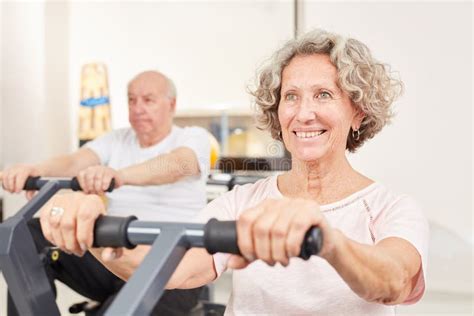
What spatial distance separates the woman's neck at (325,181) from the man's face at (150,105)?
4.90 ft

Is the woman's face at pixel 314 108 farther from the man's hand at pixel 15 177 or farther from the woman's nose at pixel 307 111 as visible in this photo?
the man's hand at pixel 15 177

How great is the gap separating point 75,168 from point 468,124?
2.54m

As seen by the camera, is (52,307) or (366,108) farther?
(366,108)

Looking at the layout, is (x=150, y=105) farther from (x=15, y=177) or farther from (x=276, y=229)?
(x=276, y=229)

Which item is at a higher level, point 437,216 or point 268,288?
point 268,288

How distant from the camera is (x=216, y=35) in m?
4.78

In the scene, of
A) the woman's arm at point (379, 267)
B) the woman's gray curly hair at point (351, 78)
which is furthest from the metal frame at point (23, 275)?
the woman's gray curly hair at point (351, 78)

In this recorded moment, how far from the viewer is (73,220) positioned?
88 cm

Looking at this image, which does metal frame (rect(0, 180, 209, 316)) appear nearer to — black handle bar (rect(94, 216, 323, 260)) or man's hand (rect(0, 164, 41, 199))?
black handle bar (rect(94, 216, 323, 260))

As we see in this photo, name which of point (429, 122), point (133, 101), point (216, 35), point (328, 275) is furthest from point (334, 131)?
point (216, 35)

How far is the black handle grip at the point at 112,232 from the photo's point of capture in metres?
0.84

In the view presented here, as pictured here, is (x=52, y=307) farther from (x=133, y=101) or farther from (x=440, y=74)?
(x=440, y=74)

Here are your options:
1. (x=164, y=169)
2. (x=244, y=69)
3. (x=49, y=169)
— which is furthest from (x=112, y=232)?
(x=244, y=69)

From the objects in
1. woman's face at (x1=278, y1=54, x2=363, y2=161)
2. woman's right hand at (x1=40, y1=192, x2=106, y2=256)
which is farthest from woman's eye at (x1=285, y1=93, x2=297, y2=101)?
woman's right hand at (x1=40, y1=192, x2=106, y2=256)
